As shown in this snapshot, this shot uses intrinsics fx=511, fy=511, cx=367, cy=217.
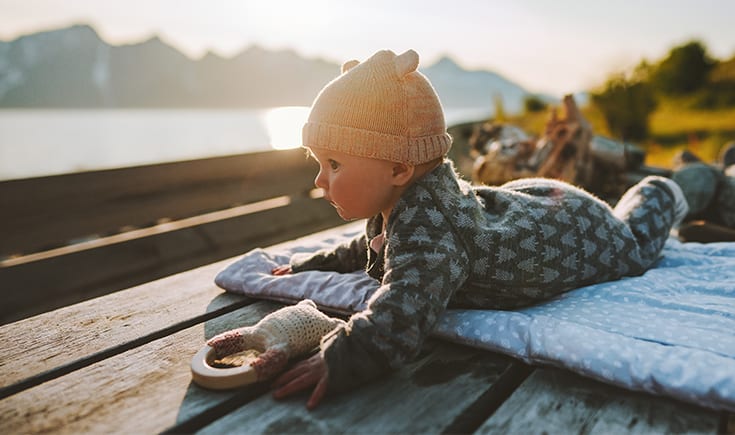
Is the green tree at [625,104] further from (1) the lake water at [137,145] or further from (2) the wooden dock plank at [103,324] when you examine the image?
(2) the wooden dock plank at [103,324]

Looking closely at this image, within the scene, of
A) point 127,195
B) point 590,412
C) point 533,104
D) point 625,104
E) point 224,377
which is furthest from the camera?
point 533,104

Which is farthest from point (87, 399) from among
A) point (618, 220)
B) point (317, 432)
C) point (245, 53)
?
point (245, 53)

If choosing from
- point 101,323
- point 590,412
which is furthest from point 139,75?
point 590,412

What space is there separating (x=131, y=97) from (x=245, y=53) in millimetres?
33177

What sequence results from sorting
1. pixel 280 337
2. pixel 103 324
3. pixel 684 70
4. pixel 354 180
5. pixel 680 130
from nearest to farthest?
pixel 280 337 → pixel 354 180 → pixel 103 324 → pixel 680 130 → pixel 684 70

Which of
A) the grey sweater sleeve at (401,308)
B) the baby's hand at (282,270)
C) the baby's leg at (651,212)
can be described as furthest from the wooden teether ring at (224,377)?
the baby's leg at (651,212)

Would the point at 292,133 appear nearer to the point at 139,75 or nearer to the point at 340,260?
the point at 340,260

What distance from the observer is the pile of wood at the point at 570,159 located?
4.04 m

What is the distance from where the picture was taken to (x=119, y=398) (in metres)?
1.19

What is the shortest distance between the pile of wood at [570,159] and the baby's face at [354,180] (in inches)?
112

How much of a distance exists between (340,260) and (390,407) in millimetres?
1005

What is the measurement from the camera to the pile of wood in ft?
13.2

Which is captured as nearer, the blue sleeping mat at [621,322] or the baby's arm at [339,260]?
the blue sleeping mat at [621,322]

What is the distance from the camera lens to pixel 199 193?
3.45m
